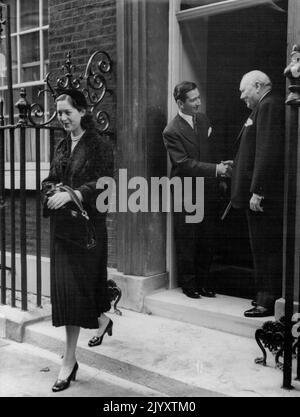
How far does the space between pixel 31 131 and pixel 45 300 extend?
88.8 inches

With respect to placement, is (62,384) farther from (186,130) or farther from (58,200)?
(186,130)

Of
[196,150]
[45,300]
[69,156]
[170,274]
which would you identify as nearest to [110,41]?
[196,150]

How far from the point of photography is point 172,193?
541 cm

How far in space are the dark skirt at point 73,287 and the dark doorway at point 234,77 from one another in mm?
1867

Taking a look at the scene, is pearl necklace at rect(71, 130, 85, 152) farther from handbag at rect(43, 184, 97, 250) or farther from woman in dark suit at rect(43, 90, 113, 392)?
handbag at rect(43, 184, 97, 250)

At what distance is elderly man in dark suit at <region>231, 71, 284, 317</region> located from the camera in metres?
4.49

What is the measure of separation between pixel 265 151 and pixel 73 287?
6.12ft

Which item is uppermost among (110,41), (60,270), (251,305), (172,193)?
(110,41)

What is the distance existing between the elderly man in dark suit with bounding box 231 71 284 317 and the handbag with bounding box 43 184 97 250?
1.42 metres

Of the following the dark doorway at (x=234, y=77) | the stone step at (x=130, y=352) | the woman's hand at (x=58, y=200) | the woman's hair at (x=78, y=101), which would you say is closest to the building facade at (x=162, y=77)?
the dark doorway at (x=234, y=77)

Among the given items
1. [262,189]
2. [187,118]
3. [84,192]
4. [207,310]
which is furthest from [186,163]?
[84,192]

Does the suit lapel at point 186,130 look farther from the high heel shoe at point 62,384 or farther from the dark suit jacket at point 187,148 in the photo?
the high heel shoe at point 62,384

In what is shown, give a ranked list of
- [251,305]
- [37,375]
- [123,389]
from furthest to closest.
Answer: [251,305] < [37,375] < [123,389]
